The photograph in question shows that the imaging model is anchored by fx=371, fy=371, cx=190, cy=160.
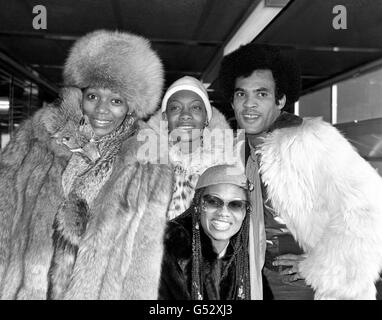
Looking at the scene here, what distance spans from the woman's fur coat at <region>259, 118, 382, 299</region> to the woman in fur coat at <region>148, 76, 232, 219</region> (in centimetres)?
34

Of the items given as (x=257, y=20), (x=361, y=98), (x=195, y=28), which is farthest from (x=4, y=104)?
(x=361, y=98)

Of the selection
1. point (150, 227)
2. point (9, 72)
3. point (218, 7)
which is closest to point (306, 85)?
point (218, 7)

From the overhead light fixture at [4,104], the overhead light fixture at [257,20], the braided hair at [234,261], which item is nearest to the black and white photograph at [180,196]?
the braided hair at [234,261]

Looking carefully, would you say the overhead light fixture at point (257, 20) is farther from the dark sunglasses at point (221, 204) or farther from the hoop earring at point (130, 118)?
the dark sunglasses at point (221, 204)

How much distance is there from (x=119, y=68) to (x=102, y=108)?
0.59ft

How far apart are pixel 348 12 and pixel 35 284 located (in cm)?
333

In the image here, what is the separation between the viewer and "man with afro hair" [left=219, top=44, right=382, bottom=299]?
1.34 metres

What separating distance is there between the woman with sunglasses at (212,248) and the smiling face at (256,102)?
0.31 m

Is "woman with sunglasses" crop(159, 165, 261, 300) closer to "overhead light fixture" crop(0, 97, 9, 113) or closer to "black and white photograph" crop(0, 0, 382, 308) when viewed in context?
"black and white photograph" crop(0, 0, 382, 308)

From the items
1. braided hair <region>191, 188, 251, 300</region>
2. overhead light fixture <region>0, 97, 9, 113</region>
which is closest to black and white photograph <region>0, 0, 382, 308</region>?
braided hair <region>191, 188, 251, 300</region>

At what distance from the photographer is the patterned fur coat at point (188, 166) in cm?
167

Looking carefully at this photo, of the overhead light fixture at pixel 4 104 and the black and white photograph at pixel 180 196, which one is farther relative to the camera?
the overhead light fixture at pixel 4 104

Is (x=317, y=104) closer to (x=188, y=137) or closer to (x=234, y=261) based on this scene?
(x=188, y=137)

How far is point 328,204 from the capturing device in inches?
55.8
